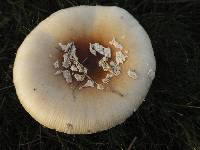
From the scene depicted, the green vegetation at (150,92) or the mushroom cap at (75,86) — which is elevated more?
the mushroom cap at (75,86)

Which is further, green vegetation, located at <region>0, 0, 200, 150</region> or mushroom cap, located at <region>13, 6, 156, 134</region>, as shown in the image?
green vegetation, located at <region>0, 0, 200, 150</region>

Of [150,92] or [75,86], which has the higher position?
[75,86]

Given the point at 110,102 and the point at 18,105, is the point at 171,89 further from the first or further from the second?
the point at 18,105

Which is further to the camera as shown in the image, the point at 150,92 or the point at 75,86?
the point at 150,92

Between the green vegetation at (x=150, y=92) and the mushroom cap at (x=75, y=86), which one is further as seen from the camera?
the green vegetation at (x=150, y=92)
